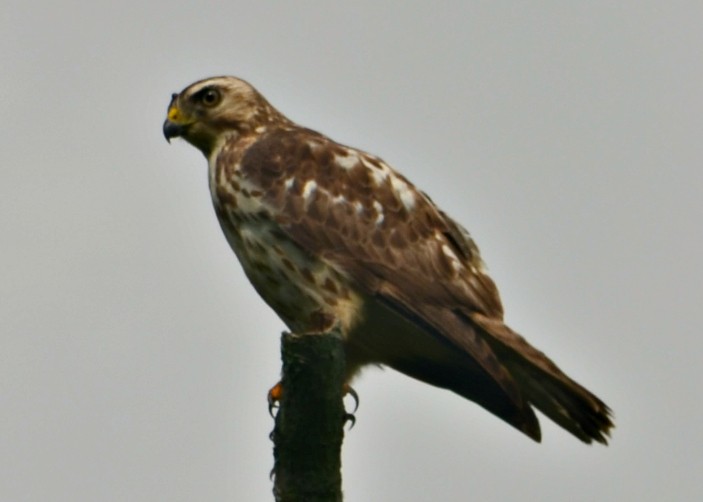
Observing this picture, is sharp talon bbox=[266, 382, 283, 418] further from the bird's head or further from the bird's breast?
the bird's head

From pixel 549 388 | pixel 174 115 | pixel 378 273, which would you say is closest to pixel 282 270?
pixel 378 273

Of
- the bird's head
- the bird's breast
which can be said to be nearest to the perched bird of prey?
the bird's breast

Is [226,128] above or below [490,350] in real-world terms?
above

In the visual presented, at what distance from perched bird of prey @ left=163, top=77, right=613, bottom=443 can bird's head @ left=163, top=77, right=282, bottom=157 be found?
14.7 inches

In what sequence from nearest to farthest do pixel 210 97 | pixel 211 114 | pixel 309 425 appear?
pixel 309 425 < pixel 211 114 < pixel 210 97

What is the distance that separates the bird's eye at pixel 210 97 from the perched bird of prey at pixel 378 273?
1.78 feet

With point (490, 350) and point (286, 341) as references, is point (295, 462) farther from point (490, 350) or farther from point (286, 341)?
point (490, 350)

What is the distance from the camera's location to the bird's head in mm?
11008

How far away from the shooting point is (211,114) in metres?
11.0

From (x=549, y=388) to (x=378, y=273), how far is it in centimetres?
122

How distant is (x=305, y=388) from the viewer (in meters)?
7.62

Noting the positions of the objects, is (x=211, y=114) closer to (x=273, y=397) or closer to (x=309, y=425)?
(x=273, y=397)

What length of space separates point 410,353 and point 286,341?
247 cm

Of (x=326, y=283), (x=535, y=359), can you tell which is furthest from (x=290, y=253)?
(x=535, y=359)
